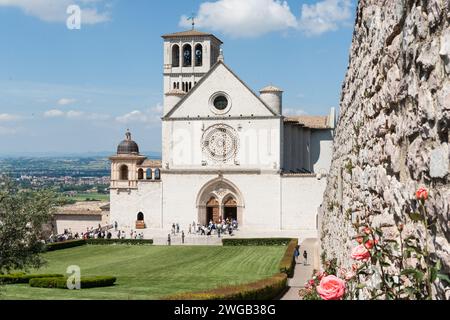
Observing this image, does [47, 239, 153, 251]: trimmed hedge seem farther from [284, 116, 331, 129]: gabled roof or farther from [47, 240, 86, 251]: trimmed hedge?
[284, 116, 331, 129]: gabled roof

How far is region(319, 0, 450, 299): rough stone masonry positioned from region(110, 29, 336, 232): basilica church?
47263 mm

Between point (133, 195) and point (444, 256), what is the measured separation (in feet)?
181

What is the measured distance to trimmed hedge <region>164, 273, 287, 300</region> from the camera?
17.8m

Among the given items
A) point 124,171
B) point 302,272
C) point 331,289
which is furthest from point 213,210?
point 331,289

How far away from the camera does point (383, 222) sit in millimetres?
5562

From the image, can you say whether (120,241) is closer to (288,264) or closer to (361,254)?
(288,264)

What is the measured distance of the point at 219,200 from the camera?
186 feet

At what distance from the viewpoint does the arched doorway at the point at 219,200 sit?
56375mm

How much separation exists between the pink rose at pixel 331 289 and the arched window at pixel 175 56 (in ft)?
228

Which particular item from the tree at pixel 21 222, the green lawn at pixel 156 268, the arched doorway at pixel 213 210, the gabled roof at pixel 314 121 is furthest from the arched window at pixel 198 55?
the tree at pixel 21 222

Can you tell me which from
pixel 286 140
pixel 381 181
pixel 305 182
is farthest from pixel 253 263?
pixel 381 181

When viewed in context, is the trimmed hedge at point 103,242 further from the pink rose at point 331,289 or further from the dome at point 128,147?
the pink rose at point 331,289

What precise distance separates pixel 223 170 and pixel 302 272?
25073mm

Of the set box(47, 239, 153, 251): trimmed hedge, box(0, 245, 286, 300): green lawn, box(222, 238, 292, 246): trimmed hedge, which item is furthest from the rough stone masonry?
box(47, 239, 153, 251): trimmed hedge
